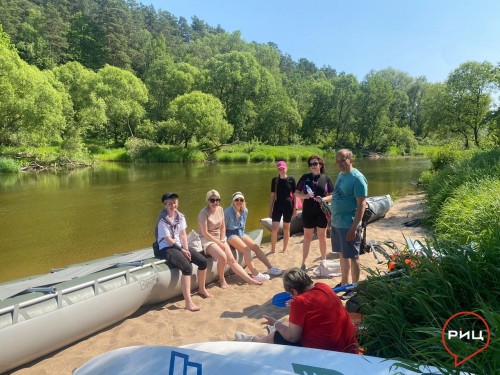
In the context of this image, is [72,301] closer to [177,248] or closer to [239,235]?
[177,248]

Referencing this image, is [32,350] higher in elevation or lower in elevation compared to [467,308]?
lower

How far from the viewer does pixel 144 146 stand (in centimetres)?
3575

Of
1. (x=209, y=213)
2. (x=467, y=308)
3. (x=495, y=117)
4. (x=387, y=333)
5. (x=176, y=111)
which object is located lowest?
(x=387, y=333)

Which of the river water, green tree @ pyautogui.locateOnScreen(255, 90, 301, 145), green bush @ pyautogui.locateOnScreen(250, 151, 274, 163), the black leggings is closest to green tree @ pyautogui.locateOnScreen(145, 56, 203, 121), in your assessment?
green tree @ pyautogui.locateOnScreen(255, 90, 301, 145)

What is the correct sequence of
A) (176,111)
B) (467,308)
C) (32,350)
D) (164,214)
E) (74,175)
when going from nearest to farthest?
(467,308) → (32,350) → (164,214) → (74,175) → (176,111)

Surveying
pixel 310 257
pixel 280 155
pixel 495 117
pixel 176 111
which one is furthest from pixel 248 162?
pixel 310 257

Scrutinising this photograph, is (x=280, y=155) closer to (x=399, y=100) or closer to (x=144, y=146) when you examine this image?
(x=144, y=146)

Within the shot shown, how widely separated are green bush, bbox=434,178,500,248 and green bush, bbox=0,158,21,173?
25.5 metres

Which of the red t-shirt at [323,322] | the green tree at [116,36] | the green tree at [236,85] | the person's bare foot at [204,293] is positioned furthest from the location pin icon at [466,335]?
the green tree at [116,36]

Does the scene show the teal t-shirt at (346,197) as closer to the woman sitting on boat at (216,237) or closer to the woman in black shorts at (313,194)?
the woman in black shorts at (313,194)

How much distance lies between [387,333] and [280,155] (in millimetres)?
35110

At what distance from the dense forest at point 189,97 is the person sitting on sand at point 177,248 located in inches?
564

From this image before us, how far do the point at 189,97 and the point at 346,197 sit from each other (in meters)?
35.0

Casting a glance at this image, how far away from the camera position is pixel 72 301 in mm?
4195
